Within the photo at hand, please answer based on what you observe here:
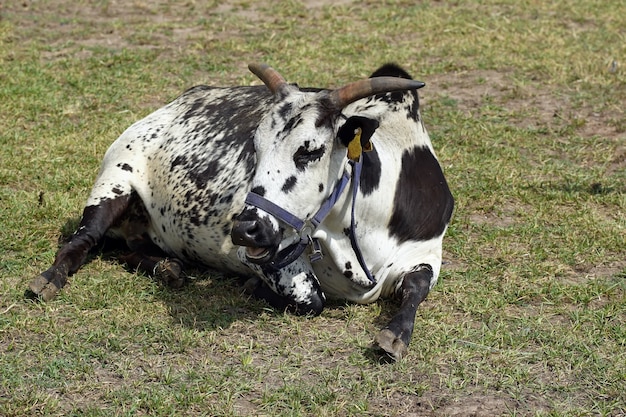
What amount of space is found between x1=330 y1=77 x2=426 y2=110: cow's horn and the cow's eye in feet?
0.81

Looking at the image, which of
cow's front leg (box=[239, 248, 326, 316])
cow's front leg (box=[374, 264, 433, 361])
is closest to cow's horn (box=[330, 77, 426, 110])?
cow's front leg (box=[239, 248, 326, 316])

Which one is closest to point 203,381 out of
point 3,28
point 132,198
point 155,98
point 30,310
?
point 30,310

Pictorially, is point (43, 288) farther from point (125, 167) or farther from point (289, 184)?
point (289, 184)

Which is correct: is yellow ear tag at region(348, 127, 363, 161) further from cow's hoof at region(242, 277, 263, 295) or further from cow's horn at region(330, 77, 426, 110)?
cow's hoof at region(242, 277, 263, 295)

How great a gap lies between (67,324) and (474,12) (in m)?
7.48

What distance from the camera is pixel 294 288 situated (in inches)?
206

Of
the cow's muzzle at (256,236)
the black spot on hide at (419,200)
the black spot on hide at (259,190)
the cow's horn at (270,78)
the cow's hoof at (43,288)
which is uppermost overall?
the cow's horn at (270,78)

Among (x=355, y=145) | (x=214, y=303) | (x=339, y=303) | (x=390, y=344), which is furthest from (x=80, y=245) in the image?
(x=390, y=344)

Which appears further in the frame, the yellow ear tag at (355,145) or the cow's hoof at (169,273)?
the cow's hoof at (169,273)

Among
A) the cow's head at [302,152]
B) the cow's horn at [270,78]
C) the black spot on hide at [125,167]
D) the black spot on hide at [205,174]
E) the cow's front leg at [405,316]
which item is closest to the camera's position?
the cow's head at [302,152]

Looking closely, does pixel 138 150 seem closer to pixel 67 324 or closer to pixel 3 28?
pixel 67 324

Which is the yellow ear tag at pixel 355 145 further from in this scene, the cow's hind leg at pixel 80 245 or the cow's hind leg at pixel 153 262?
the cow's hind leg at pixel 80 245

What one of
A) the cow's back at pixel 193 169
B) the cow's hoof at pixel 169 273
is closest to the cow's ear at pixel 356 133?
the cow's back at pixel 193 169

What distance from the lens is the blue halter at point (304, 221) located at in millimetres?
4625
